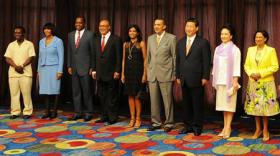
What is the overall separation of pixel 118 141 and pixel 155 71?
1075 millimetres

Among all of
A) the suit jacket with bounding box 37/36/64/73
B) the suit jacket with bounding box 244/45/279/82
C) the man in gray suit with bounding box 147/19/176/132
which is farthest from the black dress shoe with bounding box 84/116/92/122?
the suit jacket with bounding box 244/45/279/82

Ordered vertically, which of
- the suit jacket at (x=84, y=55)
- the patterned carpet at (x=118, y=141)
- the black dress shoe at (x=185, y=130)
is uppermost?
the suit jacket at (x=84, y=55)

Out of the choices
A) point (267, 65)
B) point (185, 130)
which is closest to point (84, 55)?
point (185, 130)

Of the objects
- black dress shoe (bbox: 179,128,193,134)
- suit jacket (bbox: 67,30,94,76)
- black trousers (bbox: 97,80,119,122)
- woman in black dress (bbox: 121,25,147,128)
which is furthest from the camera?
suit jacket (bbox: 67,30,94,76)

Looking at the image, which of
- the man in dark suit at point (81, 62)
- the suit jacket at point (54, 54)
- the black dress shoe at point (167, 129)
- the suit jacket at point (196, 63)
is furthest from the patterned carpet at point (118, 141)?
the suit jacket at point (54, 54)

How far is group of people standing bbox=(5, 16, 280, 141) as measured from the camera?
4324 mm

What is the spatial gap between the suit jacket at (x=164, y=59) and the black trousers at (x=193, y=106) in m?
0.29

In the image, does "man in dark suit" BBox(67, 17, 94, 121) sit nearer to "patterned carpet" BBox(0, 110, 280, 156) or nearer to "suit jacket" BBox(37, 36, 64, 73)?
"suit jacket" BBox(37, 36, 64, 73)

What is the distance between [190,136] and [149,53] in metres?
1.21

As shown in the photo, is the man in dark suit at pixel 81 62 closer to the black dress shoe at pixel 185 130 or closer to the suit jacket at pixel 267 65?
the black dress shoe at pixel 185 130

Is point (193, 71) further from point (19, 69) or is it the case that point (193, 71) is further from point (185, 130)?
point (19, 69)

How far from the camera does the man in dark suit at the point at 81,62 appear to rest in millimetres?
5414

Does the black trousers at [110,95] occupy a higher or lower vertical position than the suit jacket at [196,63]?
lower

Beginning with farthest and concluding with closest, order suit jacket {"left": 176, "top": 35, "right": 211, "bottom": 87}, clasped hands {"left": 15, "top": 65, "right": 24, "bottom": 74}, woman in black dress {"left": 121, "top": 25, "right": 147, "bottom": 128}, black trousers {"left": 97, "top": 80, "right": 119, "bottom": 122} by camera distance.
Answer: clasped hands {"left": 15, "top": 65, "right": 24, "bottom": 74}, black trousers {"left": 97, "top": 80, "right": 119, "bottom": 122}, woman in black dress {"left": 121, "top": 25, "right": 147, "bottom": 128}, suit jacket {"left": 176, "top": 35, "right": 211, "bottom": 87}
